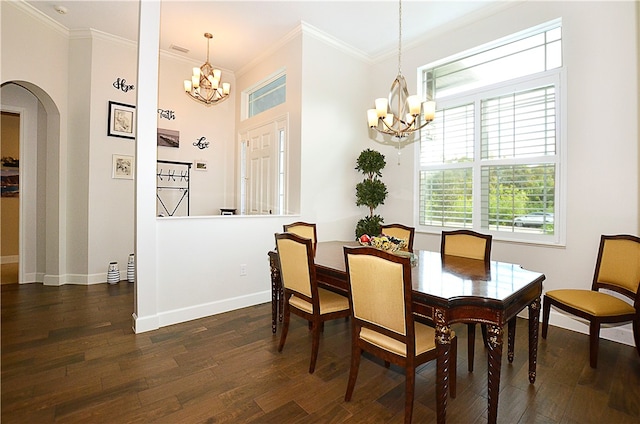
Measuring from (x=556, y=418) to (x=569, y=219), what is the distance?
2.10 meters

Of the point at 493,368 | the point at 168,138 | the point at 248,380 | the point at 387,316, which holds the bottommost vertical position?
the point at 248,380

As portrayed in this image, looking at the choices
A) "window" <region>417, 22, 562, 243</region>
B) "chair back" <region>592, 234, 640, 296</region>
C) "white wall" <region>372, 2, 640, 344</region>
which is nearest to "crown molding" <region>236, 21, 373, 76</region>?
"window" <region>417, 22, 562, 243</region>

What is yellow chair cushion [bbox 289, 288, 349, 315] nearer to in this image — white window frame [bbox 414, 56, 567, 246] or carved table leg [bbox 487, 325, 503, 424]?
carved table leg [bbox 487, 325, 503, 424]

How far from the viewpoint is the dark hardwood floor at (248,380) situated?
1.82 meters

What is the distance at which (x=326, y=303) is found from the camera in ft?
7.97

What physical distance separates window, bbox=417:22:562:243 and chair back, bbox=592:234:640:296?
46cm

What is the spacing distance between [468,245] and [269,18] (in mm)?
3729

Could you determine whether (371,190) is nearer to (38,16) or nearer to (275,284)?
(275,284)

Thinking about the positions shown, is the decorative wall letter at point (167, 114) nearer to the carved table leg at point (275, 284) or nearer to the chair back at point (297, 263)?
the carved table leg at point (275, 284)

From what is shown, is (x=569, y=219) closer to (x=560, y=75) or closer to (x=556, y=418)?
(x=560, y=75)

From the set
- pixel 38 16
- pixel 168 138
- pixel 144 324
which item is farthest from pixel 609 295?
pixel 38 16

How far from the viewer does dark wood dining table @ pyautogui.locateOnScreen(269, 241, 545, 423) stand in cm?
162

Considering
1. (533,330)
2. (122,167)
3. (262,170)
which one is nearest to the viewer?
(533,330)

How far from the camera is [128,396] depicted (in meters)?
1.97
